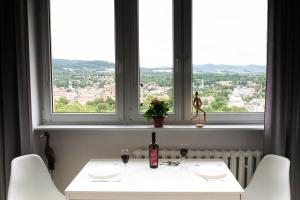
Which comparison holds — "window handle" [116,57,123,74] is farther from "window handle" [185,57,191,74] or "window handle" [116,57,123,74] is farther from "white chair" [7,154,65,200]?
"white chair" [7,154,65,200]

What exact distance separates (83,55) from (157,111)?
34.9 inches

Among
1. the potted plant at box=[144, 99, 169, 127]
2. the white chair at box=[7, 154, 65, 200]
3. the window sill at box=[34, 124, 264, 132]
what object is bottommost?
the white chair at box=[7, 154, 65, 200]

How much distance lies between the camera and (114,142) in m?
2.95

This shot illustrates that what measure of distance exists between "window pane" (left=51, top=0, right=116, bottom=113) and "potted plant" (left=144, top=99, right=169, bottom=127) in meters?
0.40

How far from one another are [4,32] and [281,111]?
7.81ft

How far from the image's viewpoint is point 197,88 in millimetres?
2992

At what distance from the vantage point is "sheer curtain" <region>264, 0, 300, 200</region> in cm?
262

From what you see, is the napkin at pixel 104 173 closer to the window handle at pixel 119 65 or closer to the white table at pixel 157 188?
the white table at pixel 157 188

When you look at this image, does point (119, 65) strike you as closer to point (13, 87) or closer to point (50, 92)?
point (50, 92)

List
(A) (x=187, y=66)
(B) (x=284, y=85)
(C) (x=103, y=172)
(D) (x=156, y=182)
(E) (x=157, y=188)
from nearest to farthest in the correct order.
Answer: (E) (x=157, y=188), (D) (x=156, y=182), (C) (x=103, y=172), (B) (x=284, y=85), (A) (x=187, y=66)

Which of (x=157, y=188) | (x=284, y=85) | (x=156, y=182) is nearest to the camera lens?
(x=157, y=188)

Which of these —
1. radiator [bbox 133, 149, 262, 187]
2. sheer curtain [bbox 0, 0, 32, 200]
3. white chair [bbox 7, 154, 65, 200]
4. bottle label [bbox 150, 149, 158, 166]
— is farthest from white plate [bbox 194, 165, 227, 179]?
sheer curtain [bbox 0, 0, 32, 200]

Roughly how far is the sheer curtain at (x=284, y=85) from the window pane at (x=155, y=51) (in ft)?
2.85

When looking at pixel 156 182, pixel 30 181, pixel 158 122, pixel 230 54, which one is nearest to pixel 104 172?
pixel 156 182
